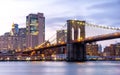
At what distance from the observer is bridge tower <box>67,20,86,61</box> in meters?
102

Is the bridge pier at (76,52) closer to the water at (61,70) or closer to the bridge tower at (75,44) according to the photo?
the bridge tower at (75,44)

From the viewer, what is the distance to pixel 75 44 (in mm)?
101625

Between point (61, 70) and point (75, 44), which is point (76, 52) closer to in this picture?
point (75, 44)

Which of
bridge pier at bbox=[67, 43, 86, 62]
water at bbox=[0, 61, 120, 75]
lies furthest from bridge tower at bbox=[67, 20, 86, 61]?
water at bbox=[0, 61, 120, 75]

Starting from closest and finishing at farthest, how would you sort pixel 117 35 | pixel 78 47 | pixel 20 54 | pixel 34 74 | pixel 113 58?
1. pixel 34 74
2. pixel 117 35
3. pixel 78 47
4. pixel 20 54
5. pixel 113 58

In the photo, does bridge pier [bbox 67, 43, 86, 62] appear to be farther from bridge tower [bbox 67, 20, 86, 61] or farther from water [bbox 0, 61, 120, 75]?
water [bbox 0, 61, 120, 75]

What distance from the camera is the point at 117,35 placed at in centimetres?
7350

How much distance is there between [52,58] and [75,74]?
95.7 metres

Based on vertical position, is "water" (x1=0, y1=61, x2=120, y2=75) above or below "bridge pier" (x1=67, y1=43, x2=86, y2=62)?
below

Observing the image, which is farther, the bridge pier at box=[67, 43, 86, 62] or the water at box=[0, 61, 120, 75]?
the bridge pier at box=[67, 43, 86, 62]

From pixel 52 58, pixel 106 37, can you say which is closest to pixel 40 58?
pixel 52 58

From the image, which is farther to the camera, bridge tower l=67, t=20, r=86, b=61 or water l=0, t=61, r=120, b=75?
bridge tower l=67, t=20, r=86, b=61

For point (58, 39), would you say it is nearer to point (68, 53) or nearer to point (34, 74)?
point (68, 53)

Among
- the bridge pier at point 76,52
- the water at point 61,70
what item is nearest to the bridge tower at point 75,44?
the bridge pier at point 76,52
